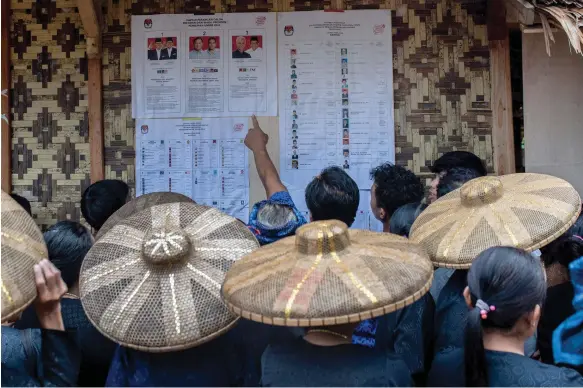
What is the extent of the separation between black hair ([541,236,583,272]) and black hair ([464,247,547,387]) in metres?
0.75

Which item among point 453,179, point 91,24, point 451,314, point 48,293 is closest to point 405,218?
point 453,179

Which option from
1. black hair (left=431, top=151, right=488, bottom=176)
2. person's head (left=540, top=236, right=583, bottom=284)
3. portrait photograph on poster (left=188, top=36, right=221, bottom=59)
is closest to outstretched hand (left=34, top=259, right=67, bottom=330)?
person's head (left=540, top=236, right=583, bottom=284)

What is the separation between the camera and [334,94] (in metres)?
3.95

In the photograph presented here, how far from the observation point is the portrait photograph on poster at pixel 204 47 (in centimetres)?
395

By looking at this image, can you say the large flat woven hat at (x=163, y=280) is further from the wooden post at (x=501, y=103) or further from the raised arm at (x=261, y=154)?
the wooden post at (x=501, y=103)

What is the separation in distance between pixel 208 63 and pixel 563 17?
2.13 m

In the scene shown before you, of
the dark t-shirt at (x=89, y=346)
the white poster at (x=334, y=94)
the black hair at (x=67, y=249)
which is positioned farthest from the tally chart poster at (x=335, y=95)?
the dark t-shirt at (x=89, y=346)

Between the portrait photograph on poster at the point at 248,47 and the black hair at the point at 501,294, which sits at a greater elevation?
the portrait photograph on poster at the point at 248,47

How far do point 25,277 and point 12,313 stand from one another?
0.42ft

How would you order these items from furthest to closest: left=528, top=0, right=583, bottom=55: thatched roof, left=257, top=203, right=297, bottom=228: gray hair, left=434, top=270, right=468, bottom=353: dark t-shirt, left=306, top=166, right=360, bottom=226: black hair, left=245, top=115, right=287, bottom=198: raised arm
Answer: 1. left=245, top=115, right=287, bottom=198: raised arm
2. left=528, top=0, right=583, bottom=55: thatched roof
3. left=306, top=166, right=360, bottom=226: black hair
4. left=257, top=203, right=297, bottom=228: gray hair
5. left=434, top=270, right=468, bottom=353: dark t-shirt

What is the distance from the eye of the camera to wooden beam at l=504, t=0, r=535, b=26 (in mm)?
3049

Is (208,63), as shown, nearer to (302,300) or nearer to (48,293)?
(48,293)

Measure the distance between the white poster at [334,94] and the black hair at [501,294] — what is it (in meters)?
2.26

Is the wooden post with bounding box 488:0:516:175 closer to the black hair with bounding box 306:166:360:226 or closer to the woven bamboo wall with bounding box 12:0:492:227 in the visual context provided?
the woven bamboo wall with bounding box 12:0:492:227
